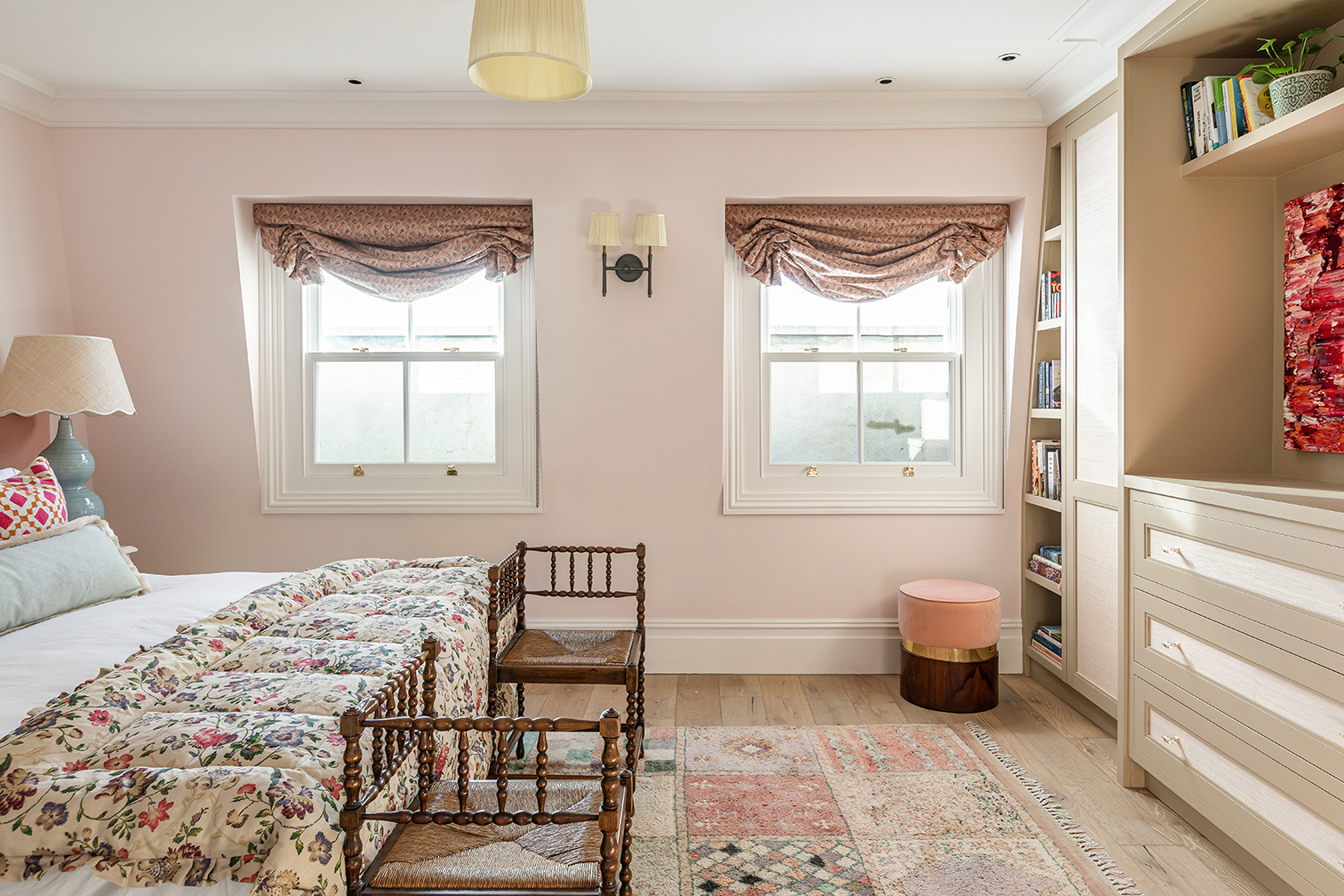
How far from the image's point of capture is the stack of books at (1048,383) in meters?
3.29

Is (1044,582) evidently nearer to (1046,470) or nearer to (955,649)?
(1046,470)

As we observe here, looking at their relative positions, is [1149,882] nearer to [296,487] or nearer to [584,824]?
[584,824]

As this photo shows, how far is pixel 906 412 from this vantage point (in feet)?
12.0

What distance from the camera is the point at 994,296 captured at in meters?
3.62

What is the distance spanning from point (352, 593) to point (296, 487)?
1.53 meters

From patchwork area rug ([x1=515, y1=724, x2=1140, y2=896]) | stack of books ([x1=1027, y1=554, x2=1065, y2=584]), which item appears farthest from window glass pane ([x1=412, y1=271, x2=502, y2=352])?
stack of books ([x1=1027, y1=554, x2=1065, y2=584])

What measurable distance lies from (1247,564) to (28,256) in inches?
173

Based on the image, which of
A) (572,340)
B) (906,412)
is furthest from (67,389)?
(906,412)

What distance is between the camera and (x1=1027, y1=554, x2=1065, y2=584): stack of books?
10.7 feet

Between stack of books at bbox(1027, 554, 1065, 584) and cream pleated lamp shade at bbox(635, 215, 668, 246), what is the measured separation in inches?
83.9

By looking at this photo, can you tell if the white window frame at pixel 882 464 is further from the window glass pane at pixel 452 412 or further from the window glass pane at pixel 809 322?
the window glass pane at pixel 452 412

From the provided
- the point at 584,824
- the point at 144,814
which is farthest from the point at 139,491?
the point at 584,824

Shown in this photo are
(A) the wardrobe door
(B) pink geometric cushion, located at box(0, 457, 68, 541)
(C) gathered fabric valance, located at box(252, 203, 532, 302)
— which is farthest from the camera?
(C) gathered fabric valance, located at box(252, 203, 532, 302)

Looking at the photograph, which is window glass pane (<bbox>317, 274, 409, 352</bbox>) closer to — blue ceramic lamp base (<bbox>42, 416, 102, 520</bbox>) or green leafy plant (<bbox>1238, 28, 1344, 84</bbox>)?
blue ceramic lamp base (<bbox>42, 416, 102, 520</bbox>)
